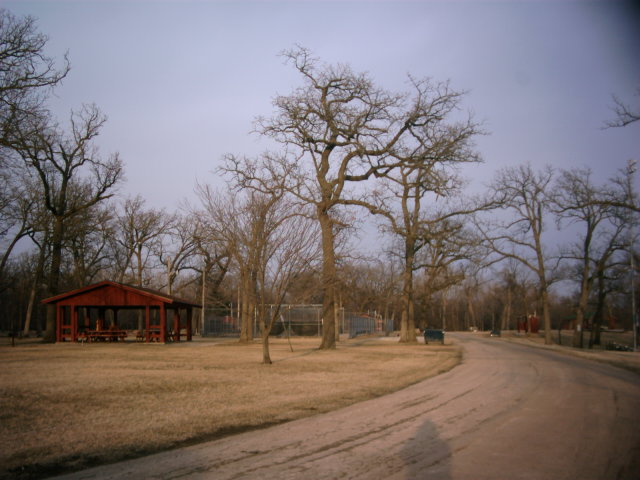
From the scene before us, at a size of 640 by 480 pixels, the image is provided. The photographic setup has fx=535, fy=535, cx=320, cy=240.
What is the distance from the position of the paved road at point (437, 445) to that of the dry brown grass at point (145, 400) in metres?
0.70

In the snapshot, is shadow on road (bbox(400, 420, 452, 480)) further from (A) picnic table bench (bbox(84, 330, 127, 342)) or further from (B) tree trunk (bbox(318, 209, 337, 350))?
(A) picnic table bench (bbox(84, 330, 127, 342))

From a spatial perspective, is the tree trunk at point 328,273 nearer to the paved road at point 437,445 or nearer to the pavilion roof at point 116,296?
the pavilion roof at point 116,296

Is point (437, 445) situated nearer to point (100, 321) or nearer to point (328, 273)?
point (328, 273)

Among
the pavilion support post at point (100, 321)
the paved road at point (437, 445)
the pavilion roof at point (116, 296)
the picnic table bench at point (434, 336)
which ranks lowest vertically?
the picnic table bench at point (434, 336)

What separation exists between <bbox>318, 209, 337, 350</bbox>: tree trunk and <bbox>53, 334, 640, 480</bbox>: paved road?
1226cm

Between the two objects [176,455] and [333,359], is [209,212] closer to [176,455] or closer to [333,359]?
[333,359]

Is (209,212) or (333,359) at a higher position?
(209,212)

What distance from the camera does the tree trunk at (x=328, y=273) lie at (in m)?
23.4

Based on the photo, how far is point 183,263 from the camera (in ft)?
184

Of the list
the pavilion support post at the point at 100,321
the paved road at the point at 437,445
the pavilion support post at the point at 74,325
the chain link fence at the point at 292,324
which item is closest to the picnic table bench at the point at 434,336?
the chain link fence at the point at 292,324

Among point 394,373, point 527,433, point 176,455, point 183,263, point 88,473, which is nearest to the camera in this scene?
point 88,473

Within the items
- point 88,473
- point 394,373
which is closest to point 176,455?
point 88,473

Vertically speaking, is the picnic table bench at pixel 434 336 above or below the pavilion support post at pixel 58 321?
below

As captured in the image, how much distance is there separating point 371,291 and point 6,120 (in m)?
33.7
